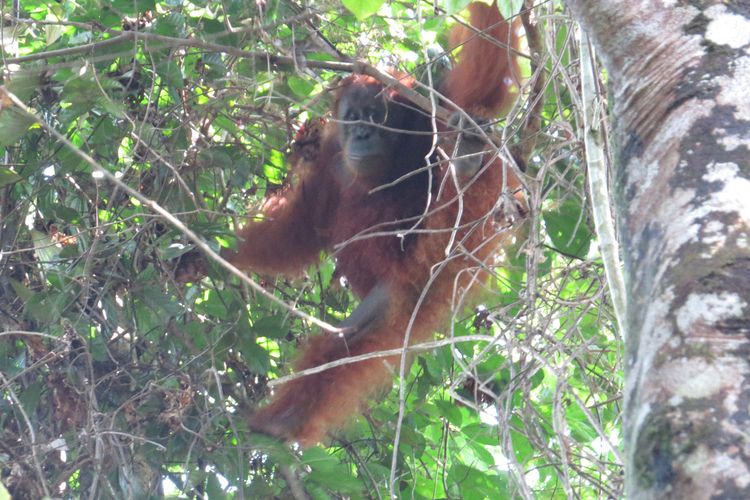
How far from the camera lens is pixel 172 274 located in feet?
10.0

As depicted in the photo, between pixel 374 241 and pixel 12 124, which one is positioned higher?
pixel 12 124

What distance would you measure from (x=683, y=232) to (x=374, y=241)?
2.70 meters

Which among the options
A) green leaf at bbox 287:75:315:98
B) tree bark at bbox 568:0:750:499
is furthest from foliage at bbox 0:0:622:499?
tree bark at bbox 568:0:750:499

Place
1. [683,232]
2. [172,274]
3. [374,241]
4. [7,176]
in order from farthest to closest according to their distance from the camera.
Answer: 1. [374,241]
2. [172,274]
3. [7,176]
4. [683,232]

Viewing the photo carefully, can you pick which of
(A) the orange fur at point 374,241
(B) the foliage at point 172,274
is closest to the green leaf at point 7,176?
(B) the foliage at point 172,274

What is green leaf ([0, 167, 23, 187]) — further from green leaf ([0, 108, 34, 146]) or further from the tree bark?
the tree bark

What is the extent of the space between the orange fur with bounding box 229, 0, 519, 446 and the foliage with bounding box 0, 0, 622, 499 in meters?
0.16

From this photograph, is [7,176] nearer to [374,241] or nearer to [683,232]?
[374,241]

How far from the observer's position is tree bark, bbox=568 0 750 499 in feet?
2.62

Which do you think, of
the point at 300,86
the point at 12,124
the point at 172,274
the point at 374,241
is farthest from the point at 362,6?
the point at 374,241

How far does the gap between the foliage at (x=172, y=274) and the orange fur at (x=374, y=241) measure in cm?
16

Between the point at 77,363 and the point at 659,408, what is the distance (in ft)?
8.18

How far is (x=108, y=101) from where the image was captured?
8.43 feet

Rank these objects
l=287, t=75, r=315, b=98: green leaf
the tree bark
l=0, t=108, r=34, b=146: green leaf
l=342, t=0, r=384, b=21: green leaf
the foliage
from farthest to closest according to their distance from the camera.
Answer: l=287, t=75, r=315, b=98: green leaf
the foliage
l=0, t=108, r=34, b=146: green leaf
l=342, t=0, r=384, b=21: green leaf
the tree bark
